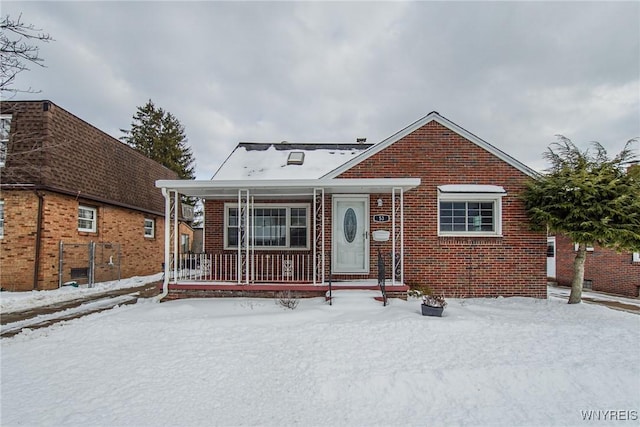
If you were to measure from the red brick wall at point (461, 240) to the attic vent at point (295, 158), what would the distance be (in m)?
3.10

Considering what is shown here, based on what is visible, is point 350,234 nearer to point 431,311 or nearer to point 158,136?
point 431,311

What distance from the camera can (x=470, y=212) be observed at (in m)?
9.70

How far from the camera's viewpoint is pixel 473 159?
9.69 meters

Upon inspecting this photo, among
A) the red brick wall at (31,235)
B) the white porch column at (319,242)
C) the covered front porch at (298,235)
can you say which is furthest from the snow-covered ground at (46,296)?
the white porch column at (319,242)

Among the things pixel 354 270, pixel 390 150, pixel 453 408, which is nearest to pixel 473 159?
pixel 390 150

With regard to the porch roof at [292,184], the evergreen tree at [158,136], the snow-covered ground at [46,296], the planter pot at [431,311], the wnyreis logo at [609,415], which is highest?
the evergreen tree at [158,136]

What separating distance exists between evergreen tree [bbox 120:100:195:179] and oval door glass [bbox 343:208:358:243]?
26.7 m

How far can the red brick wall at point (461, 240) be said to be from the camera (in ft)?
30.9

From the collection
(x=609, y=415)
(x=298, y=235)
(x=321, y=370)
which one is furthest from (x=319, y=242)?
(x=609, y=415)

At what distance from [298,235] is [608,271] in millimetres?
15434

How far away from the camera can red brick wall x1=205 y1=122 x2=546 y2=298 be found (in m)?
9.43

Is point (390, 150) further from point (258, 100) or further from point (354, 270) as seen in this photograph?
point (258, 100)

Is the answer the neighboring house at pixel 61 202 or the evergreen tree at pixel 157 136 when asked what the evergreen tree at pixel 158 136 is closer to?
the evergreen tree at pixel 157 136

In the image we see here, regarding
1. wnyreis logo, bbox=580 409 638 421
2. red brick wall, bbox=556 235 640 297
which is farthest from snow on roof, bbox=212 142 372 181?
red brick wall, bbox=556 235 640 297
